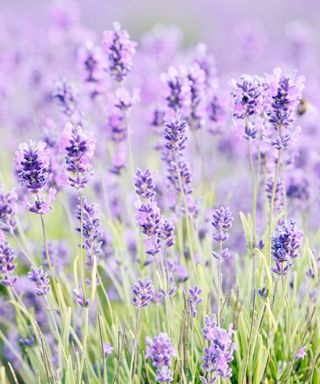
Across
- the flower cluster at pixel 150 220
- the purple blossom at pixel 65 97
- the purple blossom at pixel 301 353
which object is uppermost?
the purple blossom at pixel 65 97

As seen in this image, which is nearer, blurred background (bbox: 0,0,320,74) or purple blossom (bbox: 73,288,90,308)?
purple blossom (bbox: 73,288,90,308)

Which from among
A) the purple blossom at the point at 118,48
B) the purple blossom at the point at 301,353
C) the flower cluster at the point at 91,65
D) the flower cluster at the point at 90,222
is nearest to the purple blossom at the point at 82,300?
the flower cluster at the point at 90,222

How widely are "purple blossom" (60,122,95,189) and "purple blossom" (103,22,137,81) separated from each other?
62 cm

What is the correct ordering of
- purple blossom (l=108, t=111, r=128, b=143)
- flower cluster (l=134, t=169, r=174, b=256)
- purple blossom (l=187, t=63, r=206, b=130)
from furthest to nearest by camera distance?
purple blossom (l=108, t=111, r=128, b=143) < purple blossom (l=187, t=63, r=206, b=130) < flower cluster (l=134, t=169, r=174, b=256)

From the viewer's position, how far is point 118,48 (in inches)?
92.8

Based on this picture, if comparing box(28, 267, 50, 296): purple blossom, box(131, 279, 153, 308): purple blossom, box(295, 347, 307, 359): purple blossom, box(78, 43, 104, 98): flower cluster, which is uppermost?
box(78, 43, 104, 98): flower cluster

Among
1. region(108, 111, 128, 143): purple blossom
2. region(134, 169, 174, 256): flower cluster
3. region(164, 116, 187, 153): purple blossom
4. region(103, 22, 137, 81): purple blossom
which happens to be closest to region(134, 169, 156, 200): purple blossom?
region(134, 169, 174, 256): flower cluster

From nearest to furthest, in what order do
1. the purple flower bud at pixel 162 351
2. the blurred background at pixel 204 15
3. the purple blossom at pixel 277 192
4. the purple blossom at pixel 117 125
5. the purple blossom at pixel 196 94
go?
the purple flower bud at pixel 162 351, the purple blossom at pixel 277 192, the purple blossom at pixel 196 94, the purple blossom at pixel 117 125, the blurred background at pixel 204 15

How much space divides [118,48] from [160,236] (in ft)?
2.68

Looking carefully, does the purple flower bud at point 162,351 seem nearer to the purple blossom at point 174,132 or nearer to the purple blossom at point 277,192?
the purple blossom at point 174,132

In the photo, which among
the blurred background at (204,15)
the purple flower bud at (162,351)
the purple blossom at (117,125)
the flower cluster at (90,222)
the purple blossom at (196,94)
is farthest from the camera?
the blurred background at (204,15)

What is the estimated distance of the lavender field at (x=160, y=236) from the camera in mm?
1854

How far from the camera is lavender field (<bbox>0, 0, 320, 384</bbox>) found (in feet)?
6.08

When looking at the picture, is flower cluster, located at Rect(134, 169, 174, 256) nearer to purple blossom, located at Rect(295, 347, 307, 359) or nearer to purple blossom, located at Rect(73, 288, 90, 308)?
purple blossom, located at Rect(73, 288, 90, 308)
